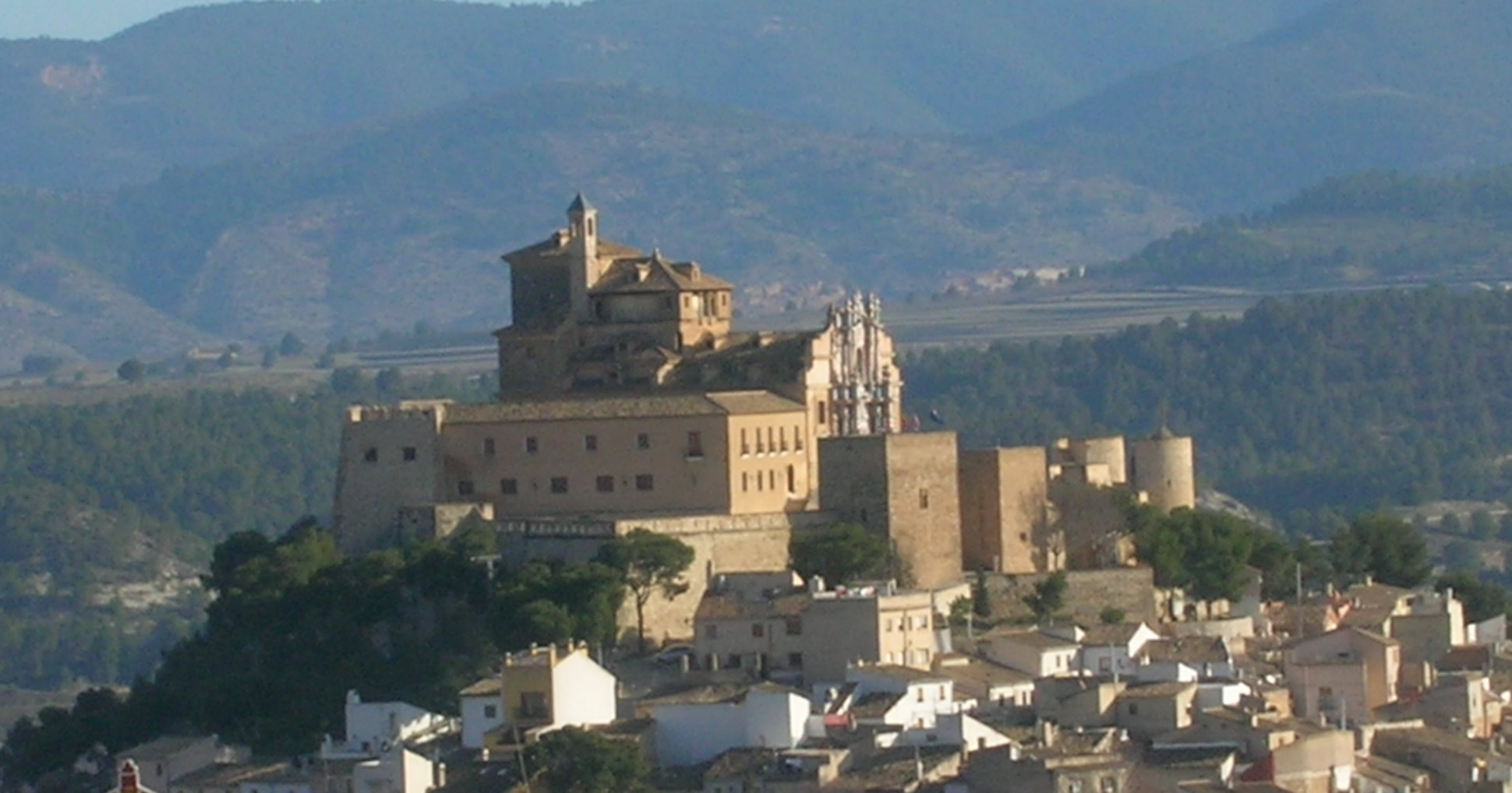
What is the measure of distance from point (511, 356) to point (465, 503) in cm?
497

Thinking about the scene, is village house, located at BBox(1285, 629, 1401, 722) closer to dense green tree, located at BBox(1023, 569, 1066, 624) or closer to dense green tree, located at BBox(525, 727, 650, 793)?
dense green tree, located at BBox(1023, 569, 1066, 624)

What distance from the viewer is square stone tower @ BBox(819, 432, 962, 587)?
67.5 meters

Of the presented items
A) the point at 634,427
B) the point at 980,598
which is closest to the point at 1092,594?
the point at 980,598

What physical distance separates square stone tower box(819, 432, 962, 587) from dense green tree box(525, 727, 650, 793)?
10.1m

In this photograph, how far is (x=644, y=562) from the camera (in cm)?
6488

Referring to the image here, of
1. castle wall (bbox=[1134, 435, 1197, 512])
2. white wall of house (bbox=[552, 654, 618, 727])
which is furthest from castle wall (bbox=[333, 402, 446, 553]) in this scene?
castle wall (bbox=[1134, 435, 1197, 512])

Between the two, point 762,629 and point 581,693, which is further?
point 762,629

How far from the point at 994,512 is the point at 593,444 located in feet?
19.9

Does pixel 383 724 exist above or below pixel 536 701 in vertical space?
below

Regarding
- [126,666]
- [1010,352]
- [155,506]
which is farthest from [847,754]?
[1010,352]

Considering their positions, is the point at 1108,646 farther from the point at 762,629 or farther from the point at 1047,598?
the point at 762,629

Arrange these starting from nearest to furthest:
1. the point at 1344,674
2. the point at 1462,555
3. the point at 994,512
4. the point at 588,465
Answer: the point at 1344,674 < the point at 588,465 < the point at 994,512 < the point at 1462,555

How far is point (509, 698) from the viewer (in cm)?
6069

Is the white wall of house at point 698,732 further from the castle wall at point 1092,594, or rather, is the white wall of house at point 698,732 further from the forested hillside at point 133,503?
the forested hillside at point 133,503
